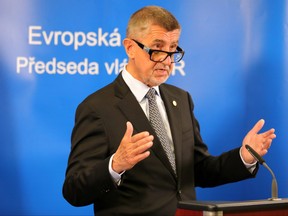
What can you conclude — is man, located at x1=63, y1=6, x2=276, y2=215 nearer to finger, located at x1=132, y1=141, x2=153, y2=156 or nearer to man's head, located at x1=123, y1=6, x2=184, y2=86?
man's head, located at x1=123, y1=6, x2=184, y2=86

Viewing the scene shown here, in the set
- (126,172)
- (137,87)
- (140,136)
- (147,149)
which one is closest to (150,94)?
(137,87)

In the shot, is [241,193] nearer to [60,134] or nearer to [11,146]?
[60,134]

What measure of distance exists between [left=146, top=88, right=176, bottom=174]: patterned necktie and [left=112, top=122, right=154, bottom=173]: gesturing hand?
322 millimetres

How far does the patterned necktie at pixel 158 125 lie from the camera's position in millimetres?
2811

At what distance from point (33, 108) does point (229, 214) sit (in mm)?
1879

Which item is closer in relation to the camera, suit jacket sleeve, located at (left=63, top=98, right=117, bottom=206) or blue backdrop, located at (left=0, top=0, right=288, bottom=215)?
suit jacket sleeve, located at (left=63, top=98, right=117, bottom=206)

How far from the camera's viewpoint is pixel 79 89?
3.65 meters

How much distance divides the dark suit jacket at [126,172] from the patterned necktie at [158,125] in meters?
0.03

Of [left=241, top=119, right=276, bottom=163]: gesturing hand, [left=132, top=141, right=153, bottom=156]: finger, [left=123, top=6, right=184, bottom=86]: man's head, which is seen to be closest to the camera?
[left=132, top=141, right=153, bottom=156]: finger

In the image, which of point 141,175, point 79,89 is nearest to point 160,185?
point 141,175

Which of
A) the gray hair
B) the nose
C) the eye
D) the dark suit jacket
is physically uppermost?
the gray hair

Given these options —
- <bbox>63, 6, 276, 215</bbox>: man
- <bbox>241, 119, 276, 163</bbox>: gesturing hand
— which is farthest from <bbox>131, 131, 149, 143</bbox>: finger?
<bbox>241, 119, 276, 163</bbox>: gesturing hand

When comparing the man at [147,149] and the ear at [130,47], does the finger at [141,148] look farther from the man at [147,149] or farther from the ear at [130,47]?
the ear at [130,47]

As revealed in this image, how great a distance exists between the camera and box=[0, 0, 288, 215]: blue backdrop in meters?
3.57
